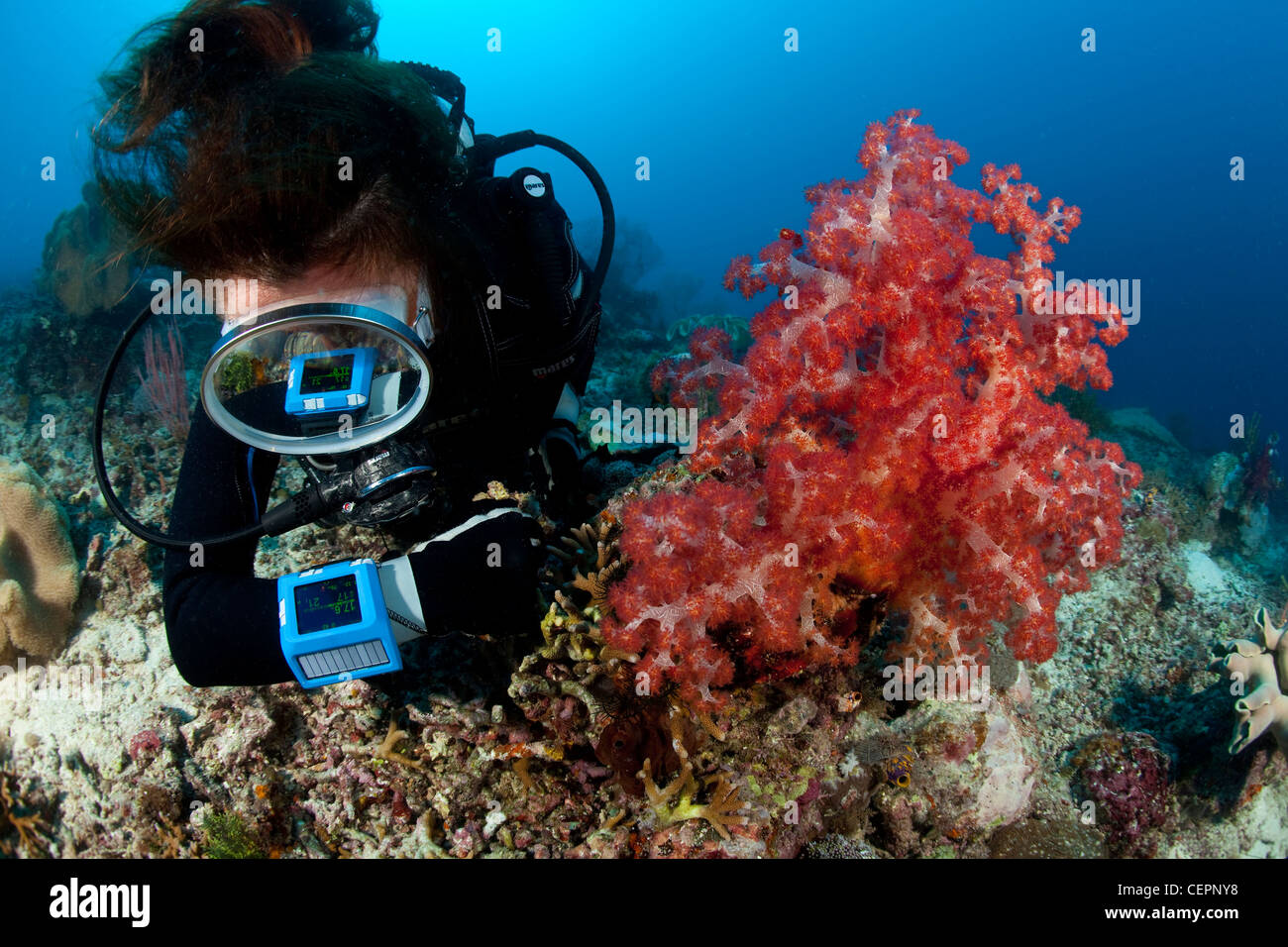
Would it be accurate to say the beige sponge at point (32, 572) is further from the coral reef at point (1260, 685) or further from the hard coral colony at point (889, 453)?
the coral reef at point (1260, 685)

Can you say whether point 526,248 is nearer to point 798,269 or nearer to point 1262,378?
point 798,269

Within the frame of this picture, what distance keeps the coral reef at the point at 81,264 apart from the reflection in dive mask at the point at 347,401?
23.4 feet

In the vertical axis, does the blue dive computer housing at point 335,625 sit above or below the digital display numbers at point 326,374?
below

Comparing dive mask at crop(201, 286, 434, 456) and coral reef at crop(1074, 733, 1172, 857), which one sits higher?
dive mask at crop(201, 286, 434, 456)

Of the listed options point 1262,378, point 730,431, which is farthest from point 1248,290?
point 730,431

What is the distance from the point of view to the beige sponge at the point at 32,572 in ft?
11.1

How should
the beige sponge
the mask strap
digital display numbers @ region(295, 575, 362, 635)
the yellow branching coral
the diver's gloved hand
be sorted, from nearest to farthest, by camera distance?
digital display numbers @ region(295, 575, 362, 635), the diver's gloved hand, the mask strap, the yellow branching coral, the beige sponge

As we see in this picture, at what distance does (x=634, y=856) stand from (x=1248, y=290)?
7257cm

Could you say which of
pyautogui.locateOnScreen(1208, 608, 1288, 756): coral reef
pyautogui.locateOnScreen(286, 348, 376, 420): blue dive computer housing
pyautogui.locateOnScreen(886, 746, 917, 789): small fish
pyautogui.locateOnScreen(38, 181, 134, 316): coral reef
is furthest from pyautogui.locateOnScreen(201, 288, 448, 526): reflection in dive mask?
pyautogui.locateOnScreen(38, 181, 134, 316): coral reef

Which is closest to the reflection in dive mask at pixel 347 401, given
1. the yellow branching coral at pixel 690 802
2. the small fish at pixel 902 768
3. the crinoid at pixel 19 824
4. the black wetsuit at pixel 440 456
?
the black wetsuit at pixel 440 456

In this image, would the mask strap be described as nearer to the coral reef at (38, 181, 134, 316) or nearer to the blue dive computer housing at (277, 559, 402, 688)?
the blue dive computer housing at (277, 559, 402, 688)

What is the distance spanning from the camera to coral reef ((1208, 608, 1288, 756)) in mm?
2629

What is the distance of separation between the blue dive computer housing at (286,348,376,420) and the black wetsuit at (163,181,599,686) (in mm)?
300

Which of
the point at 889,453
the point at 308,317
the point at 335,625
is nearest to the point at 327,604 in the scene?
the point at 335,625
